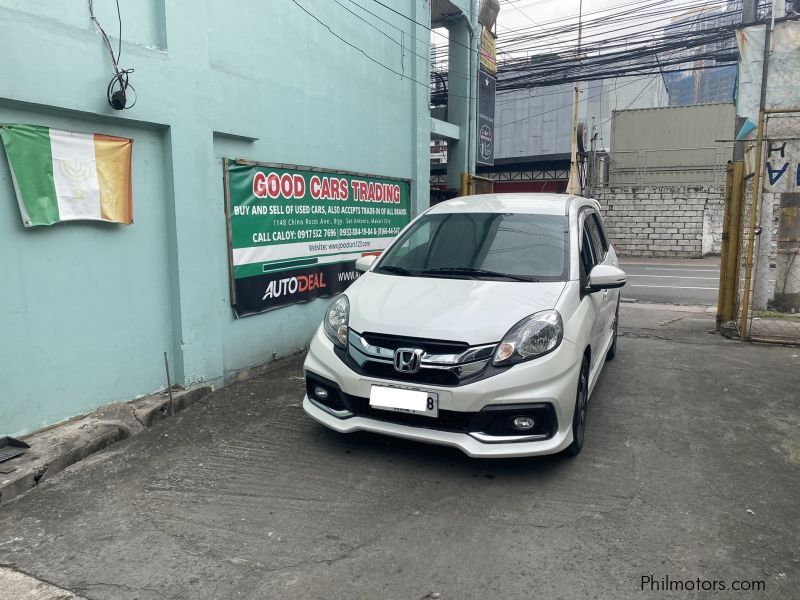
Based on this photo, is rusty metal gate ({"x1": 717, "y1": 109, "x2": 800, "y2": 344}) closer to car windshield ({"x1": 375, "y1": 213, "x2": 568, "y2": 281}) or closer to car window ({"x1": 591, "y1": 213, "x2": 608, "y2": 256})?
car window ({"x1": 591, "y1": 213, "x2": 608, "y2": 256})

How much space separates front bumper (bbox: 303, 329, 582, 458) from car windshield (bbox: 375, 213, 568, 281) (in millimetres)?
810

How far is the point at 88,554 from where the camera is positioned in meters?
2.81

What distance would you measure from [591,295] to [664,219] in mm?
19004

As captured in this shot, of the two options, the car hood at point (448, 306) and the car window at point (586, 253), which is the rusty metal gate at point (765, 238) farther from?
the car hood at point (448, 306)

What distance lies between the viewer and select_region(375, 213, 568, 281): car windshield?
414 cm

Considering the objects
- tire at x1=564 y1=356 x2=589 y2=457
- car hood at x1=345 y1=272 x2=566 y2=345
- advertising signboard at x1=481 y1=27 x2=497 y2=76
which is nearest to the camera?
car hood at x1=345 y1=272 x2=566 y2=345

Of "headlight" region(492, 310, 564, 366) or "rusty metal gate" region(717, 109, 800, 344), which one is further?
"rusty metal gate" region(717, 109, 800, 344)

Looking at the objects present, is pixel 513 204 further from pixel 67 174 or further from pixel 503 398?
pixel 67 174

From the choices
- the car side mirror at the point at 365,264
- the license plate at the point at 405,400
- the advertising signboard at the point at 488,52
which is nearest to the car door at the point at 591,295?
the license plate at the point at 405,400

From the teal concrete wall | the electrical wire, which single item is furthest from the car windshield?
the electrical wire

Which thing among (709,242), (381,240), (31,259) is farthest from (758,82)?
(709,242)

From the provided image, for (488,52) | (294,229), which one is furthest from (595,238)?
(488,52)

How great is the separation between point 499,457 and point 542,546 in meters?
0.60

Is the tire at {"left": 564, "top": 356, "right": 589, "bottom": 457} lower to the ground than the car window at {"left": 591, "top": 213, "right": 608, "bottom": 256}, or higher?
lower
